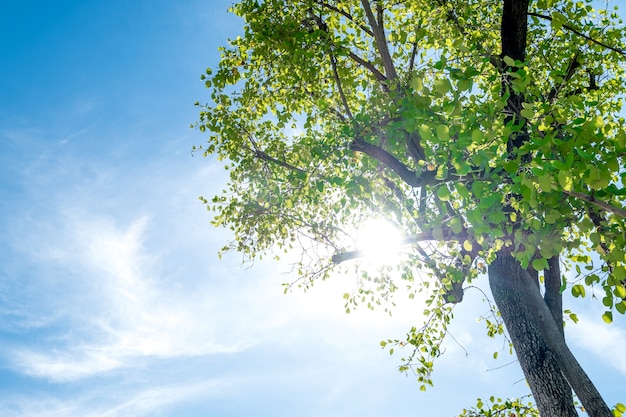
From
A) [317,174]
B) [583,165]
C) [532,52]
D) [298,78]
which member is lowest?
[583,165]

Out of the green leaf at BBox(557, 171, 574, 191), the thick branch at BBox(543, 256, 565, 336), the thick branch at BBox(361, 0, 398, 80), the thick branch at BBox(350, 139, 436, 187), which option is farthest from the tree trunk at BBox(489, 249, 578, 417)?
the green leaf at BBox(557, 171, 574, 191)

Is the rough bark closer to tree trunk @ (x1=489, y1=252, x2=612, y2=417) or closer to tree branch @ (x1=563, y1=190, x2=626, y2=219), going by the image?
tree trunk @ (x1=489, y1=252, x2=612, y2=417)

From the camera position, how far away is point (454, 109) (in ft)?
17.8

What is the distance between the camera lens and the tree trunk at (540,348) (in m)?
7.94

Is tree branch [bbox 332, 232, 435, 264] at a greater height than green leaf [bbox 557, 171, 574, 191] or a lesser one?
greater

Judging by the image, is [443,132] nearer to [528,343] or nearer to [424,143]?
[424,143]

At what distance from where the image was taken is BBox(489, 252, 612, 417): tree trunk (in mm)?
7941

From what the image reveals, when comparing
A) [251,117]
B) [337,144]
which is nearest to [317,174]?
[337,144]

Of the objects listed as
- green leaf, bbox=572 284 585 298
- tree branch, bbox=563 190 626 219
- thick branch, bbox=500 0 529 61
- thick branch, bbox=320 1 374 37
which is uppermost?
thick branch, bbox=320 1 374 37

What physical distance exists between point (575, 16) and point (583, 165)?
27.7 feet

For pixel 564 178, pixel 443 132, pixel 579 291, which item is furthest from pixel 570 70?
pixel 564 178

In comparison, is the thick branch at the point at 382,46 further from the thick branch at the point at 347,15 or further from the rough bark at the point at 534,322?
the rough bark at the point at 534,322

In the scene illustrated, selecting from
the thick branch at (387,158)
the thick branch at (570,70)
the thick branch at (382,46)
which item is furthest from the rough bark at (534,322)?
the thick branch at (570,70)

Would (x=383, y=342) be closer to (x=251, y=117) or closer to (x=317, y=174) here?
(x=317, y=174)
